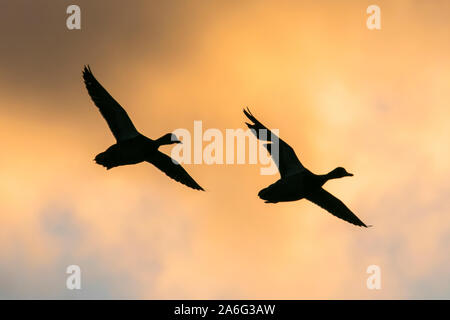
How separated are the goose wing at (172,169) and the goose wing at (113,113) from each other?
303 cm

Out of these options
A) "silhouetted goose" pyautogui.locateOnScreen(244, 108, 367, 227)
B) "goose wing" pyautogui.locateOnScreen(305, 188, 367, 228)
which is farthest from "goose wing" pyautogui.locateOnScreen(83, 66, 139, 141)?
"goose wing" pyautogui.locateOnScreen(305, 188, 367, 228)

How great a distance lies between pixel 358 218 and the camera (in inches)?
1444

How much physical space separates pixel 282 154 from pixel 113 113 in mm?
8835

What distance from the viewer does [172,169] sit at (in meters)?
39.8

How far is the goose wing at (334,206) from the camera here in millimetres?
36031

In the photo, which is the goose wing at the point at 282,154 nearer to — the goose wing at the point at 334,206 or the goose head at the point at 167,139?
the goose wing at the point at 334,206

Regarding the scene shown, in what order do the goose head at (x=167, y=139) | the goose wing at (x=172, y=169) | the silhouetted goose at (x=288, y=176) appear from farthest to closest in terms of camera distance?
the goose wing at (x=172, y=169) → the goose head at (x=167, y=139) → the silhouetted goose at (x=288, y=176)

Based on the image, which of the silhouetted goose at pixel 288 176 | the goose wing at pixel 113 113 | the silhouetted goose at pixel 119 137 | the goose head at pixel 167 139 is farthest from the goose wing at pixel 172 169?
the silhouetted goose at pixel 288 176

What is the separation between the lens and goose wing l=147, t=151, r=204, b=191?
39.2 m

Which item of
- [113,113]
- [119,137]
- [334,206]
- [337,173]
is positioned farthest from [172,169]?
[337,173]

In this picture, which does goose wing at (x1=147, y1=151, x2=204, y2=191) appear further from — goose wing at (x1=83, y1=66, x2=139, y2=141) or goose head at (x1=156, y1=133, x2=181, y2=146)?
goose wing at (x1=83, y1=66, x2=139, y2=141)
